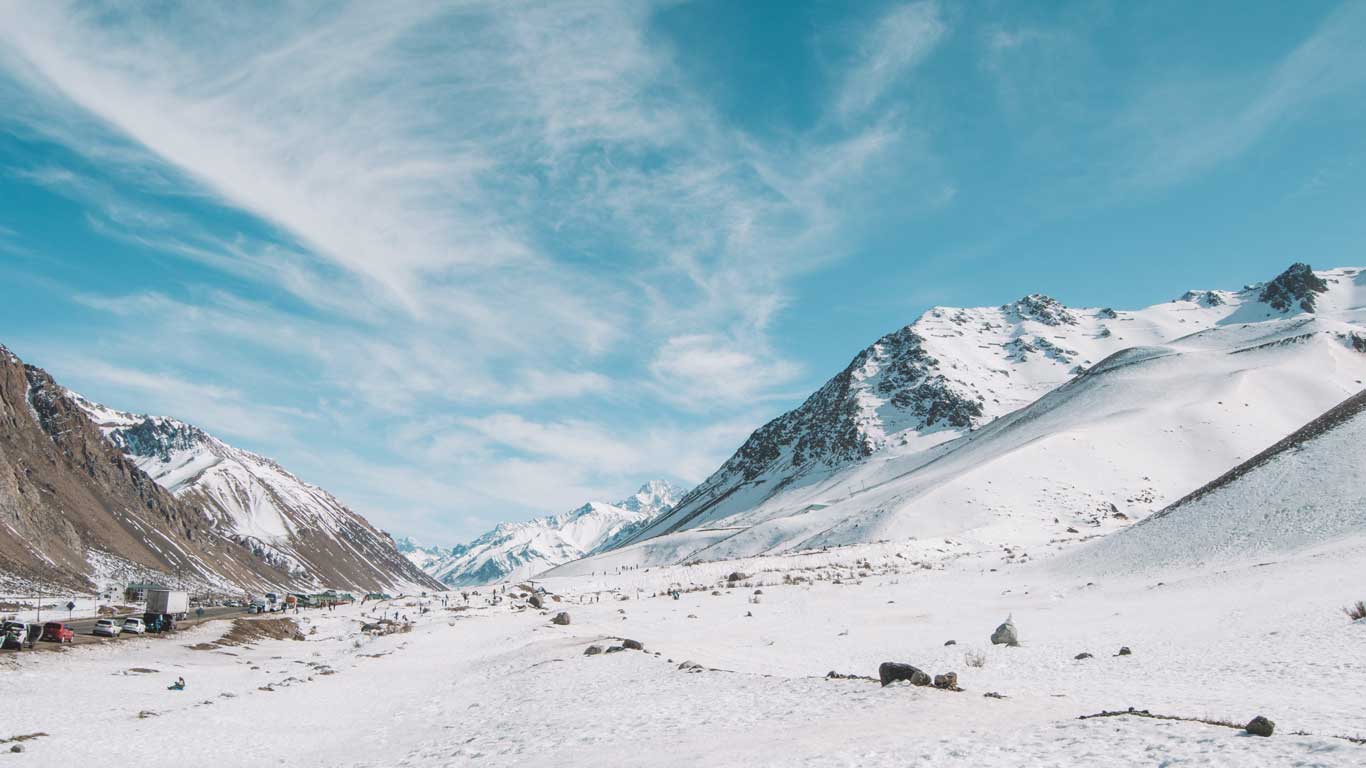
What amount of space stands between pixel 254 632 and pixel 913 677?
53.8m

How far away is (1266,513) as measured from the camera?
46.2 meters

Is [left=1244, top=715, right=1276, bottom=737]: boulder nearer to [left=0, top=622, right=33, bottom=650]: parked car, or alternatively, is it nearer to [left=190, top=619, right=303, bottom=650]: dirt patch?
[left=0, top=622, right=33, bottom=650]: parked car

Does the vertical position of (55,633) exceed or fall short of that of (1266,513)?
it exceeds it

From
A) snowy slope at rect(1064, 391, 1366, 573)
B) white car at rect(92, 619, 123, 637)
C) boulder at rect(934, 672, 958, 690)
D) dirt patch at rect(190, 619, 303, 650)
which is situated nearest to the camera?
boulder at rect(934, 672, 958, 690)

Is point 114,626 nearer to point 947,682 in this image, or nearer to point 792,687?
point 792,687

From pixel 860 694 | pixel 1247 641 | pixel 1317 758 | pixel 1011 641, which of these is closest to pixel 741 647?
pixel 1011 641

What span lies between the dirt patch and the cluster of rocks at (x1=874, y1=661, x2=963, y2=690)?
44145 millimetres

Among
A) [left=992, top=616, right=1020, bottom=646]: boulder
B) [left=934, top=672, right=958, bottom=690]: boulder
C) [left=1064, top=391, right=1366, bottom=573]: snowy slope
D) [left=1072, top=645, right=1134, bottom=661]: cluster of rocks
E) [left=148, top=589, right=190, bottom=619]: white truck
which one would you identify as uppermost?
[left=148, top=589, right=190, bottom=619]: white truck

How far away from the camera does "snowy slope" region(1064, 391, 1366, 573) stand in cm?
4203

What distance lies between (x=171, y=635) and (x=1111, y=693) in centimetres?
5444

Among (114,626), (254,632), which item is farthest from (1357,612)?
(254,632)

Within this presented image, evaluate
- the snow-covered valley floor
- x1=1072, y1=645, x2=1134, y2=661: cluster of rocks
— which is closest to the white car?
the snow-covered valley floor

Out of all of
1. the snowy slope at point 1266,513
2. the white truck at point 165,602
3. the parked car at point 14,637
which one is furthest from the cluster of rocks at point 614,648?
the white truck at point 165,602

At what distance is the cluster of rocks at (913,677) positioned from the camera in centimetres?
1772
